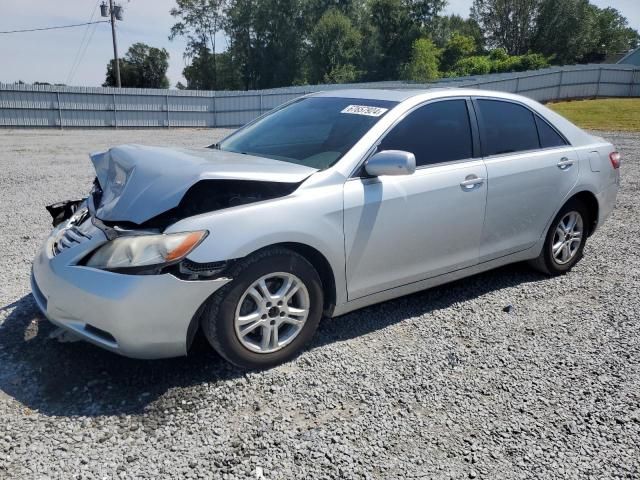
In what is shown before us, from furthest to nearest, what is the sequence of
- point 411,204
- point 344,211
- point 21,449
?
point 411,204
point 344,211
point 21,449

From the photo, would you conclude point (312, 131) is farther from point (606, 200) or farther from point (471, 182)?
point (606, 200)

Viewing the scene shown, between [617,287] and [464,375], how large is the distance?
7.53 ft

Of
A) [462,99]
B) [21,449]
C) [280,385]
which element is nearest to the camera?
[21,449]

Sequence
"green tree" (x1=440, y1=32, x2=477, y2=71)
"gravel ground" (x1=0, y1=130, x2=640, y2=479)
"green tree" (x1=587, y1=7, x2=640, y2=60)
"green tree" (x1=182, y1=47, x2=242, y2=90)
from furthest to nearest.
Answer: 1. "green tree" (x1=587, y1=7, x2=640, y2=60)
2. "green tree" (x1=182, y1=47, x2=242, y2=90)
3. "green tree" (x1=440, y1=32, x2=477, y2=71)
4. "gravel ground" (x1=0, y1=130, x2=640, y2=479)

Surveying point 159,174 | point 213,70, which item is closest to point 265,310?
point 159,174

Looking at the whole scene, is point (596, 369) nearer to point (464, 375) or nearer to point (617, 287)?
point (464, 375)

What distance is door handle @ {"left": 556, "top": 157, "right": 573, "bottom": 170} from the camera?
456cm

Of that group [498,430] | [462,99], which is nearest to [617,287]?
[462,99]

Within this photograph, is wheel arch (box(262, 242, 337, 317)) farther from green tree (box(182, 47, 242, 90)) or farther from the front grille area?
green tree (box(182, 47, 242, 90))

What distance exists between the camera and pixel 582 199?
4898 mm

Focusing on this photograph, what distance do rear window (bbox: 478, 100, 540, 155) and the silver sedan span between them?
0.5 inches

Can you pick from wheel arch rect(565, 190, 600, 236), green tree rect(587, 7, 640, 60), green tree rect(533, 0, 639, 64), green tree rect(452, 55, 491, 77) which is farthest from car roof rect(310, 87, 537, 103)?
green tree rect(587, 7, 640, 60)

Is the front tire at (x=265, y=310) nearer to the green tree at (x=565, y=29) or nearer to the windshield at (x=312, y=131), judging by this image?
the windshield at (x=312, y=131)

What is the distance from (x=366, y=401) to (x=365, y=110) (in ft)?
6.63
